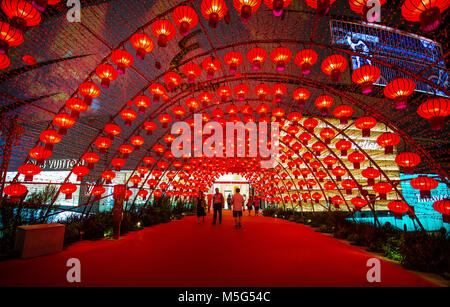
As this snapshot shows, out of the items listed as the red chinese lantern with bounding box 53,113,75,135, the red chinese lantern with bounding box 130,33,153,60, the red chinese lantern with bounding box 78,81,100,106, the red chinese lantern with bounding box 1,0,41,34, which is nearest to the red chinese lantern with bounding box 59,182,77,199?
the red chinese lantern with bounding box 53,113,75,135

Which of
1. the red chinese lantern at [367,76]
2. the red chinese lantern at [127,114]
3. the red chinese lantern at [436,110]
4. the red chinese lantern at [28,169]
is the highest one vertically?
the red chinese lantern at [367,76]

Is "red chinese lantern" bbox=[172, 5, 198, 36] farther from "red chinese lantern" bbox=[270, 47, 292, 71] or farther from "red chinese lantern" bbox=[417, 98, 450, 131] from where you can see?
"red chinese lantern" bbox=[417, 98, 450, 131]

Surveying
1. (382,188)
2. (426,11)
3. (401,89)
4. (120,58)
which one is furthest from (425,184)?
(120,58)

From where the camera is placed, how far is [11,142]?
670 cm

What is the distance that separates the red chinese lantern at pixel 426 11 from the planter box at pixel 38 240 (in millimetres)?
8762

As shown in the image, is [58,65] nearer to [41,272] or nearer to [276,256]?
[41,272]

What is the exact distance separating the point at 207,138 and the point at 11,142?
30.6ft

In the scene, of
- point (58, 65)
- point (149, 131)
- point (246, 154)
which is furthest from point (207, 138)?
point (58, 65)

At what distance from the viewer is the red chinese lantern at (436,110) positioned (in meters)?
4.06

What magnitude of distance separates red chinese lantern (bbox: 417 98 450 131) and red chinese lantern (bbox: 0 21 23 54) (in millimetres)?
8322

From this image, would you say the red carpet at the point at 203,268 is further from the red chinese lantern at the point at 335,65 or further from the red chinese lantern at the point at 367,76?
the red chinese lantern at the point at 335,65

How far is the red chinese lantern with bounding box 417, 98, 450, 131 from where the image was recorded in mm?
4059

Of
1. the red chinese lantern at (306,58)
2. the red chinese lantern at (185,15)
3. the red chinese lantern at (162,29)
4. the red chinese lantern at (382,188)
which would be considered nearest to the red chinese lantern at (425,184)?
the red chinese lantern at (382,188)

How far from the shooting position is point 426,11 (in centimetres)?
303
